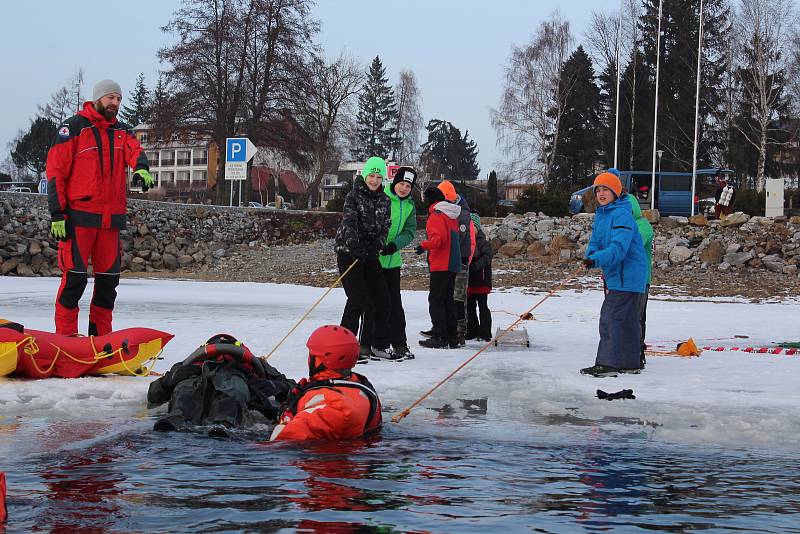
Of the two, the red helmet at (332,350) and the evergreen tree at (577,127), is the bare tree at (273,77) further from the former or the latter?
the red helmet at (332,350)

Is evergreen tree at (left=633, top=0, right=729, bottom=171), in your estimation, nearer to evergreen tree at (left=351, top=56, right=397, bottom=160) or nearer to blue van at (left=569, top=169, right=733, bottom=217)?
blue van at (left=569, top=169, right=733, bottom=217)

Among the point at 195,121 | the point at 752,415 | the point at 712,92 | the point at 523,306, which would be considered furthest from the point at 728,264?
the point at 712,92

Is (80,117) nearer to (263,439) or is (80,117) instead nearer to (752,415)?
(263,439)

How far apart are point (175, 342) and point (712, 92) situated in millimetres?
45028

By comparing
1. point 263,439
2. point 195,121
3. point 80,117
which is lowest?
point 263,439

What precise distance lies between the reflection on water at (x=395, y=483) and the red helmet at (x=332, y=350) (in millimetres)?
489

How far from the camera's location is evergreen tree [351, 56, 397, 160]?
253 ft

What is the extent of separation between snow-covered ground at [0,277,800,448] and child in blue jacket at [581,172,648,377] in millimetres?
217

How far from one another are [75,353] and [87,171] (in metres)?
1.59

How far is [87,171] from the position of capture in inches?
294

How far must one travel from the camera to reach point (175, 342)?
8750mm

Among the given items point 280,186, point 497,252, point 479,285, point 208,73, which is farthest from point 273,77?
point 280,186

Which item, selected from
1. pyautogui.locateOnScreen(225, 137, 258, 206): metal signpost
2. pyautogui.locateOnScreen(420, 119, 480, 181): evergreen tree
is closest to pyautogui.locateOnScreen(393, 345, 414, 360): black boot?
pyautogui.locateOnScreen(225, 137, 258, 206): metal signpost

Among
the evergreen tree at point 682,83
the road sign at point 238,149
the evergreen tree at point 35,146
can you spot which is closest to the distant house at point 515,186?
the evergreen tree at point 682,83
